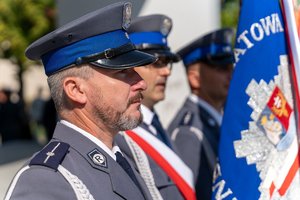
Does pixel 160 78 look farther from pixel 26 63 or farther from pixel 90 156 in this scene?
pixel 26 63

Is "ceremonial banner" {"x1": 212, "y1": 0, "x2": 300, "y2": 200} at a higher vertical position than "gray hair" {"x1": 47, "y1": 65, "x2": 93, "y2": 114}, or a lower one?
lower

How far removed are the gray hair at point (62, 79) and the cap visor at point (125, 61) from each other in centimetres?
4

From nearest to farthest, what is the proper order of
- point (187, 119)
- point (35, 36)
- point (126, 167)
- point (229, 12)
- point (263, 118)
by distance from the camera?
point (126, 167), point (263, 118), point (187, 119), point (35, 36), point (229, 12)

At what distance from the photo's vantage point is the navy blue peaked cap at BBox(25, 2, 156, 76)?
223cm

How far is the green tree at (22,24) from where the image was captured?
1761cm

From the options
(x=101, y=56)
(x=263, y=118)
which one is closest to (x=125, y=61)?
(x=101, y=56)

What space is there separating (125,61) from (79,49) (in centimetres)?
15

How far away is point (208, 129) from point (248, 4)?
1.24m

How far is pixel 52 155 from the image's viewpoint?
214 cm

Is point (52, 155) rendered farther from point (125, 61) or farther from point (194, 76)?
point (194, 76)

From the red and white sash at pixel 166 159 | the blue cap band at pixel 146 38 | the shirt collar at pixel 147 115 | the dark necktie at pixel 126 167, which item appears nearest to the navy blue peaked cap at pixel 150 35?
the blue cap band at pixel 146 38

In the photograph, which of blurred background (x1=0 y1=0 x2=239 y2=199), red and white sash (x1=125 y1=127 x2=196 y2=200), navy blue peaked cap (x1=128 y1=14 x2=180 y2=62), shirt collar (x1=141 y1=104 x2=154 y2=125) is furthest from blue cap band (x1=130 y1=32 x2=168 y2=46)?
blurred background (x1=0 y1=0 x2=239 y2=199)

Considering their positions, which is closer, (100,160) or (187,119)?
(100,160)

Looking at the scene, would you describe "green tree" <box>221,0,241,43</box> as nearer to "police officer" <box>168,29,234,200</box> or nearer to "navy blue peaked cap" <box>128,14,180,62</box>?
"police officer" <box>168,29,234,200</box>
